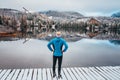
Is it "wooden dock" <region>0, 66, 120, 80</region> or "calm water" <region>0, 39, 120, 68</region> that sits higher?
"wooden dock" <region>0, 66, 120, 80</region>

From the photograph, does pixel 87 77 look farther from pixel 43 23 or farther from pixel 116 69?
pixel 43 23

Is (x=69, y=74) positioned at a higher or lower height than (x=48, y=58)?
higher

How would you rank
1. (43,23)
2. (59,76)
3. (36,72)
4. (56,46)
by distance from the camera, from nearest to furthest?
(56,46) → (59,76) → (36,72) → (43,23)

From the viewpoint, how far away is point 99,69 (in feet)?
38.5

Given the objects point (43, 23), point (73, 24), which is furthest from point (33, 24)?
point (73, 24)

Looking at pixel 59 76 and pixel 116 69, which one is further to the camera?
pixel 116 69

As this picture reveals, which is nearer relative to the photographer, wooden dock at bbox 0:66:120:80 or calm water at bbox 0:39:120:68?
wooden dock at bbox 0:66:120:80

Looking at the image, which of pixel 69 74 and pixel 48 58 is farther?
pixel 48 58

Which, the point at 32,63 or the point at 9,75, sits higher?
the point at 9,75

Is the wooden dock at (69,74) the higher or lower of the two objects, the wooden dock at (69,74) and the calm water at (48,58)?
the higher

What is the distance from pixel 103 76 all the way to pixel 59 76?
1983 mm

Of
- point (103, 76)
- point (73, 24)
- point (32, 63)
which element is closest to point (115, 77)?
point (103, 76)

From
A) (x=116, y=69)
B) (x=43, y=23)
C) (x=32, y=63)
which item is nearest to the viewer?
(x=116, y=69)

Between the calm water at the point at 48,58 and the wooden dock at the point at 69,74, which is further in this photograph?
the calm water at the point at 48,58
